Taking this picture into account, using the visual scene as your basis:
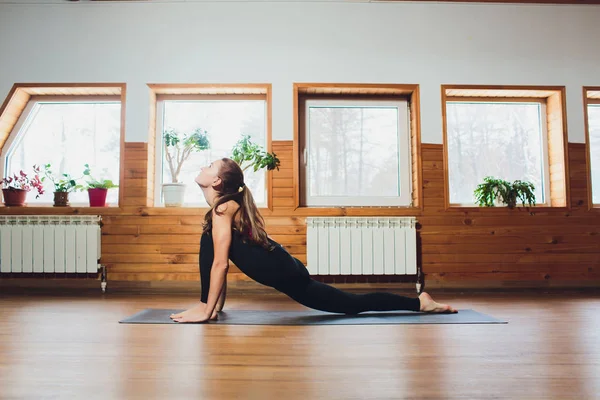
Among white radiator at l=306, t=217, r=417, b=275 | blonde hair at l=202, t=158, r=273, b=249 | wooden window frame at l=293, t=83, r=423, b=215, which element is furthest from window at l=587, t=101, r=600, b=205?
blonde hair at l=202, t=158, r=273, b=249

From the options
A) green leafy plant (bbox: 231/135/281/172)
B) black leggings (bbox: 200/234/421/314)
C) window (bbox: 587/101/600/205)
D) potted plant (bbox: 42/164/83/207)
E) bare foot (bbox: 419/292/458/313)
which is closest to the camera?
black leggings (bbox: 200/234/421/314)

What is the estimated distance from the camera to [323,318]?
Result: 8.25 ft

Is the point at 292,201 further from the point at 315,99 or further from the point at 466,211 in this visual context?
the point at 466,211

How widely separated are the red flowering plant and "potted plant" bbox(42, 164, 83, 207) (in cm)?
8

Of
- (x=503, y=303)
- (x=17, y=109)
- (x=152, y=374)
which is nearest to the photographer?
(x=152, y=374)

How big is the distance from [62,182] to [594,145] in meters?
5.17

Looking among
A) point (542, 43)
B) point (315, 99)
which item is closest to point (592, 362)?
point (315, 99)

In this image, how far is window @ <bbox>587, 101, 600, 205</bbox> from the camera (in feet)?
15.0

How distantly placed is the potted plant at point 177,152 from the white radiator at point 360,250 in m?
1.24

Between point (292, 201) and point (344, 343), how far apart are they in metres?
2.45

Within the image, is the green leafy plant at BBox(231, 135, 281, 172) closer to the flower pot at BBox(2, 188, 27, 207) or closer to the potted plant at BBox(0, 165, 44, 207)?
the potted plant at BBox(0, 165, 44, 207)

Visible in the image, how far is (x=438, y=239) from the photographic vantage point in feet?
13.8

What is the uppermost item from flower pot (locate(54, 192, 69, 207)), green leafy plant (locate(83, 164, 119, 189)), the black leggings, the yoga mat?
green leafy plant (locate(83, 164, 119, 189))

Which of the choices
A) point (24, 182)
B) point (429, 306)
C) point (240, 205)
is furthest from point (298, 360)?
point (24, 182)
